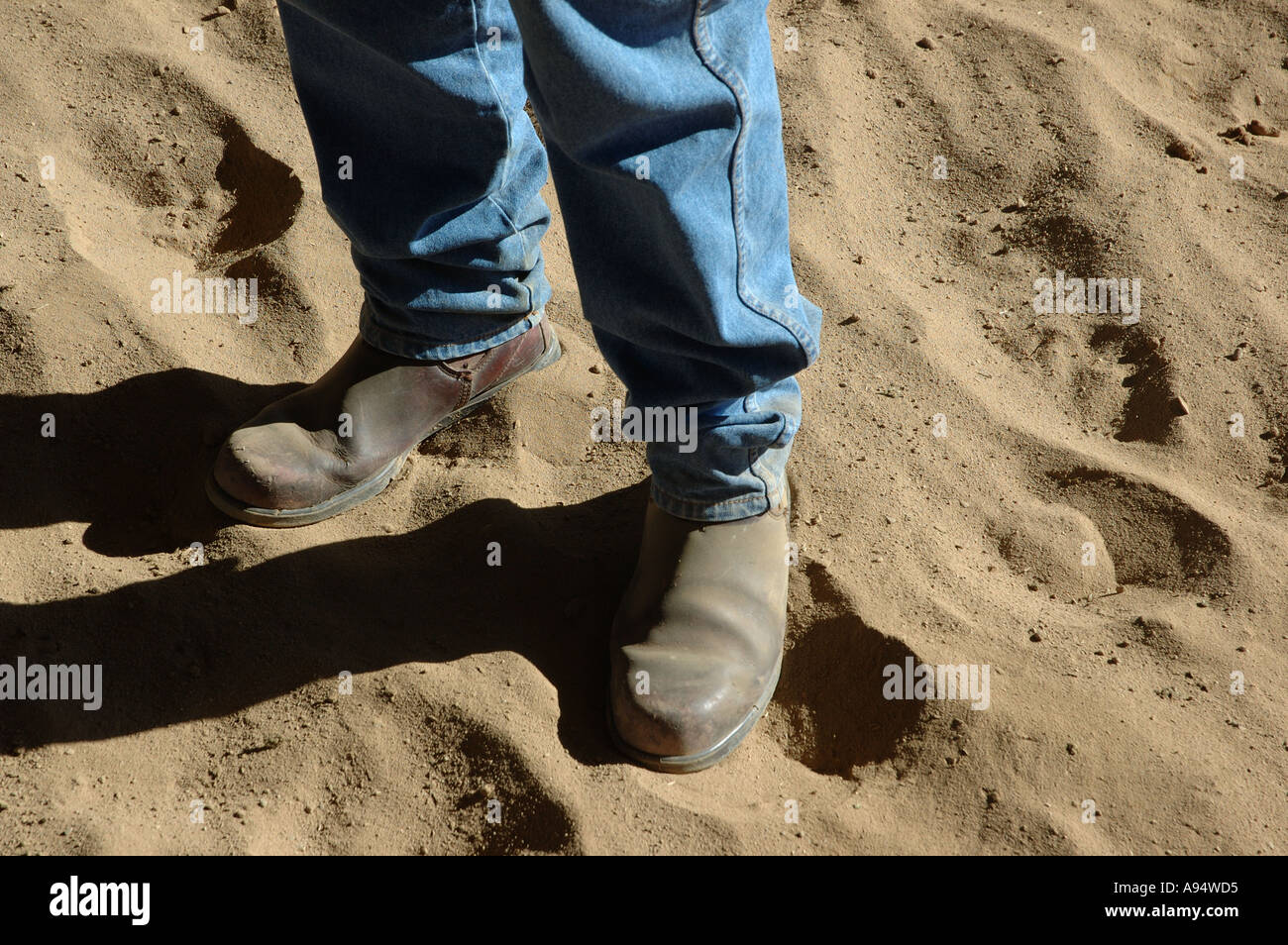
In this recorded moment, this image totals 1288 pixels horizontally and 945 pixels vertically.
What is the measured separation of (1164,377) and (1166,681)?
0.66m

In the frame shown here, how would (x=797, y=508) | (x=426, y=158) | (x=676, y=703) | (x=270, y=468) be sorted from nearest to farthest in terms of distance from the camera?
(x=676, y=703), (x=426, y=158), (x=270, y=468), (x=797, y=508)

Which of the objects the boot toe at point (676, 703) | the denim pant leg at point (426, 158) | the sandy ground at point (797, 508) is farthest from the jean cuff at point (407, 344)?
the boot toe at point (676, 703)

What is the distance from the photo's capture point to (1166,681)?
4.79 ft

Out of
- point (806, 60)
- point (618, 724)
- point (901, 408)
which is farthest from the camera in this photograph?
point (806, 60)

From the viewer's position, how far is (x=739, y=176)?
1.13m

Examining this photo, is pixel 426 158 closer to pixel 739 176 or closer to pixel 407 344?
pixel 407 344

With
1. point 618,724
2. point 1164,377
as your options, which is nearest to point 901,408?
point 1164,377

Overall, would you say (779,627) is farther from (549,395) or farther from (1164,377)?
(1164,377)

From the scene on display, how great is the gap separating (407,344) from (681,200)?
729 mm

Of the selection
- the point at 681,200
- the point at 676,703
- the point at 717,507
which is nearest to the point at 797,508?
the point at 717,507

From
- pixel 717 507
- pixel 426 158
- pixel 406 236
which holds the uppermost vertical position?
pixel 426 158

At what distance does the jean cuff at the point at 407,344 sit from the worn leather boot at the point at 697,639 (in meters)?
0.45

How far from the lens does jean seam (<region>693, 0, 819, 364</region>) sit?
1027 mm

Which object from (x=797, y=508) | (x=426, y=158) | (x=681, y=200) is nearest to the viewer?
(x=681, y=200)
